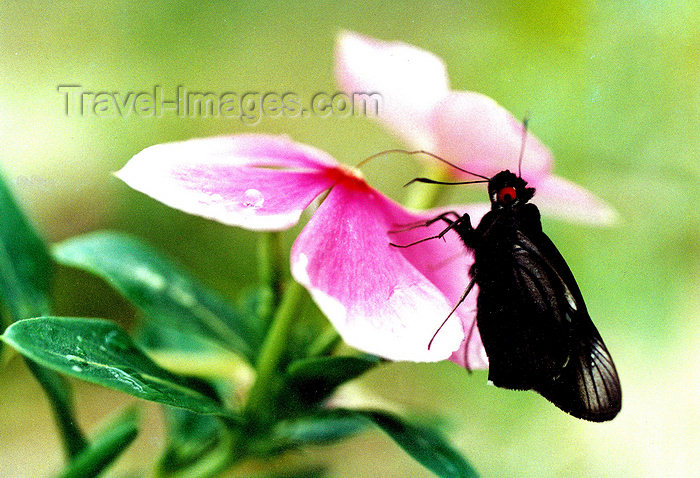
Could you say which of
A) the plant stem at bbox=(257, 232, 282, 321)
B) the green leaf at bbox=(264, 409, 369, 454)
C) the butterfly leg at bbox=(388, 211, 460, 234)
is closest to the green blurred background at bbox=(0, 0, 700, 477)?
the green leaf at bbox=(264, 409, 369, 454)

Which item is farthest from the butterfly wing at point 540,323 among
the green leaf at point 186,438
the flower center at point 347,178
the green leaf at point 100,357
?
the green leaf at point 186,438

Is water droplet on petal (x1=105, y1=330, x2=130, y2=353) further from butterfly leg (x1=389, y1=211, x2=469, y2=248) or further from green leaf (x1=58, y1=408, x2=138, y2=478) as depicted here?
butterfly leg (x1=389, y1=211, x2=469, y2=248)

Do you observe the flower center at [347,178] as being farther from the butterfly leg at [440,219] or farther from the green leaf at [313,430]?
the green leaf at [313,430]

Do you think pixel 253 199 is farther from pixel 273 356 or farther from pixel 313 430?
pixel 313 430

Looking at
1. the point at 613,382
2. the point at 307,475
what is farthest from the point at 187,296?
the point at 613,382

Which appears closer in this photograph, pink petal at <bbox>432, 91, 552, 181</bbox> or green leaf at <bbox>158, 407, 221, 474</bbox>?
pink petal at <bbox>432, 91, 552, 181</bbox>

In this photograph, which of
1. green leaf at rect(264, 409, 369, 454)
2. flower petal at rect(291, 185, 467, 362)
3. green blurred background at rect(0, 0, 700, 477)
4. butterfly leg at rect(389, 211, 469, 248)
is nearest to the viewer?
flower petal at rect(291, 185, 467, 362)
